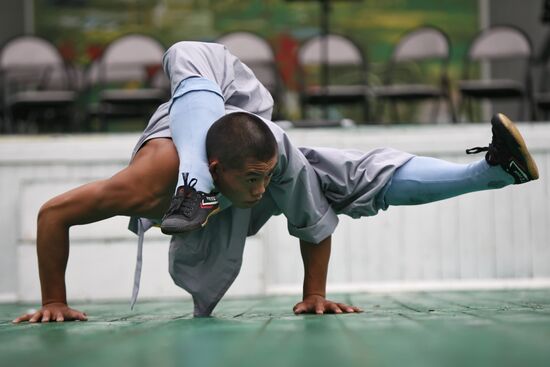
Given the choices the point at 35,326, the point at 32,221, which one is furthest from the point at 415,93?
the point at 35,326

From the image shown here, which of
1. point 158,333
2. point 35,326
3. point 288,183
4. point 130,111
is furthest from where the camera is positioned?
point 130,111

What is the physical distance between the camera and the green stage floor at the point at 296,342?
1.71 m

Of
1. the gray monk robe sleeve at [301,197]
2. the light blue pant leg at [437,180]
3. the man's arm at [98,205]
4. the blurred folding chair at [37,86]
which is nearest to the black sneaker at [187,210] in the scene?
the man's arm at [98,205]

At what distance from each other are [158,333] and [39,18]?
745 cm

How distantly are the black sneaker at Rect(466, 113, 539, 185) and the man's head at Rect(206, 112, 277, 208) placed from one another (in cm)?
62

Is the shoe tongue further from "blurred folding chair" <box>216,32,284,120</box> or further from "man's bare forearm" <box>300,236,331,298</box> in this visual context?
"blurred folding chair" <box>216,32,284,120</box>

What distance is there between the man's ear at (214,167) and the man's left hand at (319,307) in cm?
60

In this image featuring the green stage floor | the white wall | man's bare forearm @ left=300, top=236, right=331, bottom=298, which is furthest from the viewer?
the white wall

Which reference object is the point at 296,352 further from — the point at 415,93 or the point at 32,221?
the point at 415,93

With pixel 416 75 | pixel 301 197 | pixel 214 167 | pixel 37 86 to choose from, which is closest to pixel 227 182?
pixel 214 167

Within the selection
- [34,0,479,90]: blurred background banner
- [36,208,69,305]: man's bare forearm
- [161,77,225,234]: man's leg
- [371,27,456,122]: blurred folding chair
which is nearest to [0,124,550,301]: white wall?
[371,27,456,122]: blurred folding chair

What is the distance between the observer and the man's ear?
8.38 ft

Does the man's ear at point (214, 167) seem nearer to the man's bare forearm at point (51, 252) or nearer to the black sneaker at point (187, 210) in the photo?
the black sneaker at point (187, 210)

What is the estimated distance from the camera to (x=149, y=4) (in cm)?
918
